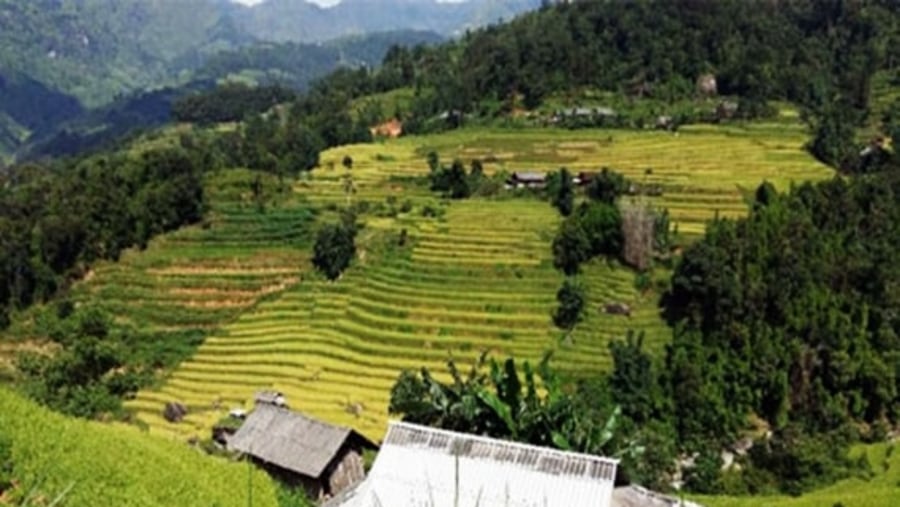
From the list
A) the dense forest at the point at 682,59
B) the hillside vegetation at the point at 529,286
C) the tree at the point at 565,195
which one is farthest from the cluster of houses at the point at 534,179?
the dense forest at the point at 682,59

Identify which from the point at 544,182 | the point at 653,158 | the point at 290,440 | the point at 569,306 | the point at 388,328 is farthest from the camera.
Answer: the point at 653,158

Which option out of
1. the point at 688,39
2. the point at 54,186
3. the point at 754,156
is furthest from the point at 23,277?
the point at 688,39

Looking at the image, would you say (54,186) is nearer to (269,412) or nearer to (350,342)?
(350,342)

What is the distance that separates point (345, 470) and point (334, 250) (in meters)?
20.8

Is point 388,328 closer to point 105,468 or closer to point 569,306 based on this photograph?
point 569,306

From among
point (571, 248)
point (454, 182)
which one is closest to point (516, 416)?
point (571, 248)

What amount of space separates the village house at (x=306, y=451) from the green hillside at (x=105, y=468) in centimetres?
905

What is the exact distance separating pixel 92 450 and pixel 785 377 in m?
28.6

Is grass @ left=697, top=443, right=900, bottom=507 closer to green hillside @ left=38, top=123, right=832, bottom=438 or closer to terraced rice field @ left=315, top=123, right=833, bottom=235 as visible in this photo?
green hillside @ left=38, top=123, right=832, bottom=438

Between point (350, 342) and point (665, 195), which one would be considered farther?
point (665, 195)

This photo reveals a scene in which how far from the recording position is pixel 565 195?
48.5m

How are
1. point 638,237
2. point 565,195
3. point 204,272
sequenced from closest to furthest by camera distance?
point 638,237, point 204,272, point 565,195

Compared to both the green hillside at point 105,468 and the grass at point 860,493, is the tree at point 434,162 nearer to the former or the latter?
the grass at point 860,493

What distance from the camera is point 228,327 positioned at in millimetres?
42750
